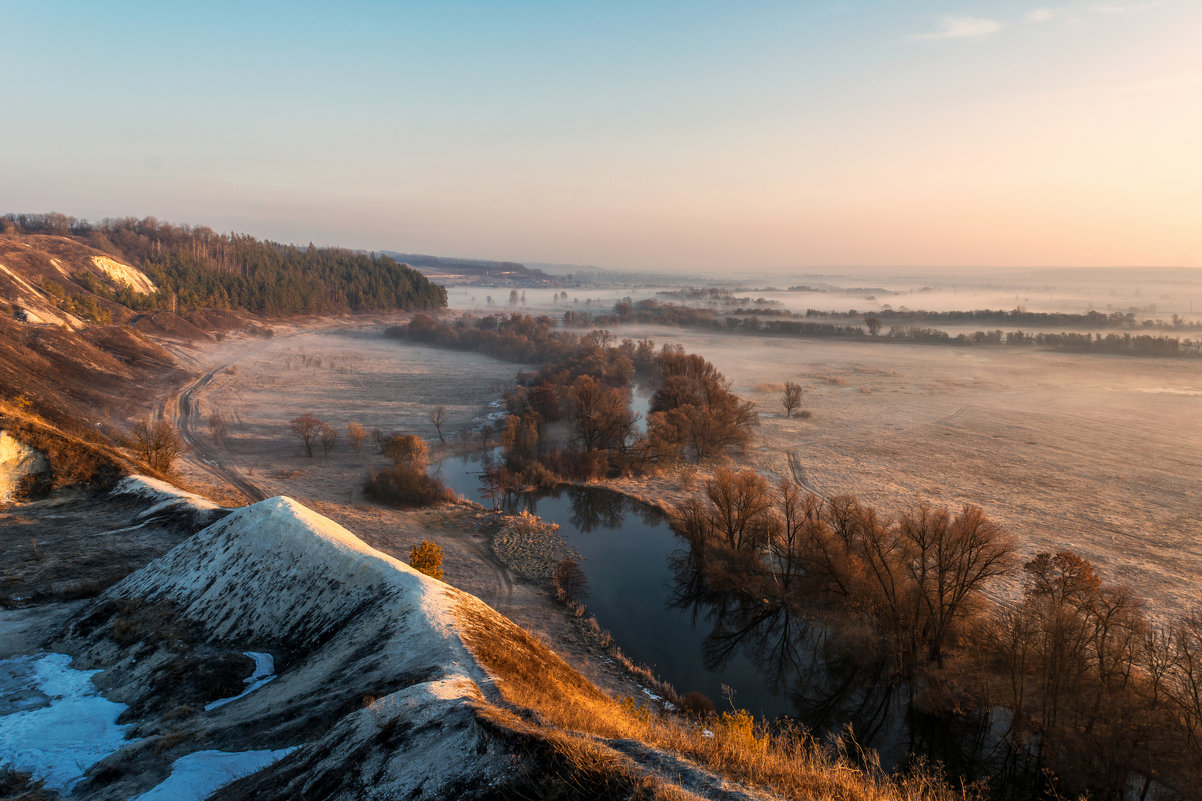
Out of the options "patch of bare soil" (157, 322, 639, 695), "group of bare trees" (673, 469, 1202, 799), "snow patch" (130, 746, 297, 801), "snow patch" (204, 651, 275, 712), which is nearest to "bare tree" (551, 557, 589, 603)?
"patch of bare soil" (157, 322, 639, 695)

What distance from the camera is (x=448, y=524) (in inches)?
1375

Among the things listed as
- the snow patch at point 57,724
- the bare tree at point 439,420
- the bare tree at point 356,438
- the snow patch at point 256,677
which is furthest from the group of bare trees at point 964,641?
the bare tree at point 356,438

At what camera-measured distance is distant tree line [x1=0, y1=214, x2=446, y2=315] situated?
105 metres

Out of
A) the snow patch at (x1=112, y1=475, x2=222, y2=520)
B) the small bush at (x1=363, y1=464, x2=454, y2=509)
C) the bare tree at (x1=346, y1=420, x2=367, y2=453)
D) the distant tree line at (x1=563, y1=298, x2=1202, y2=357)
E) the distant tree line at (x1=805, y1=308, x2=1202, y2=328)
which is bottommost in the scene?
the small bush at (x1=363, y1=464, x2=454, y2=509)

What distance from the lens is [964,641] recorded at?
824 inches

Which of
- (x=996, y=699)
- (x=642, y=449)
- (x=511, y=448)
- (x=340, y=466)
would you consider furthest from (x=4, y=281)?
(x=996, y=699)

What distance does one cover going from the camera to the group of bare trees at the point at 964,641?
15648mm

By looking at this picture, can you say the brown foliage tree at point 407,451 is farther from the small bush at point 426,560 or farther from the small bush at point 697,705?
the small bush at point 697,705

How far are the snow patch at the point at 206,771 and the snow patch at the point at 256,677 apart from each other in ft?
8.47

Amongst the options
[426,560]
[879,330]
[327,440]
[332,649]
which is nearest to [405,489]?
[327,440]

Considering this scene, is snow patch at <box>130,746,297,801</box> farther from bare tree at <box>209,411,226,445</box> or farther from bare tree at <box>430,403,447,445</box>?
bare tree at <box>209,411,226,445</box>

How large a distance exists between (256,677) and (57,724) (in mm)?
3941

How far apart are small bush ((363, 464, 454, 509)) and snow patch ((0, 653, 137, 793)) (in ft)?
72.7

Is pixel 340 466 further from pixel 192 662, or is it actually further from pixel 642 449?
pixel 192 662
